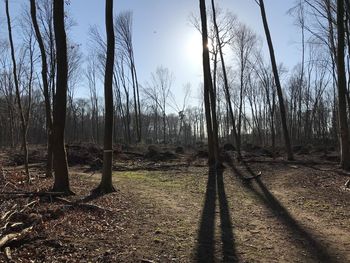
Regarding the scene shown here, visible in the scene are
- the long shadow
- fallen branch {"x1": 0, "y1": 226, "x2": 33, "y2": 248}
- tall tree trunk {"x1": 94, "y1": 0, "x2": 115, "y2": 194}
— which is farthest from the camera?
tall tree trunk {"x1": 94, "y1": 0, "x2": 115, "y2": 194}

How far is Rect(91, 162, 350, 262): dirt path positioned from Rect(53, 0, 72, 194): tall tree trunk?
1.95 metres

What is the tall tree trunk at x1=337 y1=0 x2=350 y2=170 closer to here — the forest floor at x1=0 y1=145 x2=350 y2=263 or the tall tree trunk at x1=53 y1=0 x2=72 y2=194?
the forest floor at x1=0 y1=145 x2=350 y2=263

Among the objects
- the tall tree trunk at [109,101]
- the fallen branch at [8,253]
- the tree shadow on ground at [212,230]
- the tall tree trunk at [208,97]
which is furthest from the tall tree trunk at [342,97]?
the fallen branch at [8,253]

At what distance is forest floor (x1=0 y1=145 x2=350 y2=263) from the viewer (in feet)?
20.2

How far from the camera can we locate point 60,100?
10906 millimetres

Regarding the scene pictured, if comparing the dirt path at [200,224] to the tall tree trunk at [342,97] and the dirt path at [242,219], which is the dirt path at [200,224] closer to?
the dirt path at [242,219]

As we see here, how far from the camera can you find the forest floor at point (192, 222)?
6.16 metres

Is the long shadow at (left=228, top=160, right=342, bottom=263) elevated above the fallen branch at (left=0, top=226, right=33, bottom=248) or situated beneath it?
situated beneath

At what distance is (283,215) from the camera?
30.0 feet

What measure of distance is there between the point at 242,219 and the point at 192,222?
1151 millimetres

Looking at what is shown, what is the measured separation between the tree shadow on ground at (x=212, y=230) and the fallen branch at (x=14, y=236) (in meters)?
2.73

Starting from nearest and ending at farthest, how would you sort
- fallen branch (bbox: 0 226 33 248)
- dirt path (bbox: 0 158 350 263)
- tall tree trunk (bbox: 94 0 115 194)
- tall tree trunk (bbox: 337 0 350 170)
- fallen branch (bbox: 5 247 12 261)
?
1. fallen branch (bbox: 5 247 12 261)
2. fallen branch (bbox: 0 226 33 248)
3. dirt path (bbox: 0 158 350 263)
4. tall tree trunk (bbox: 94 0 115 194)
5. tall tree trunk (bbox: 337 0 350 170)

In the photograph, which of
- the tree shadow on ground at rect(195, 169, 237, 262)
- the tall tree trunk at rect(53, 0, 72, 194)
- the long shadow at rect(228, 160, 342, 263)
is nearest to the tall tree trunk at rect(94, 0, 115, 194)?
the tall tree trunk at rect(53, 0, 72, 194)

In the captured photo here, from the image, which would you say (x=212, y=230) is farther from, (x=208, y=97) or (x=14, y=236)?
(x=208, y=97)
